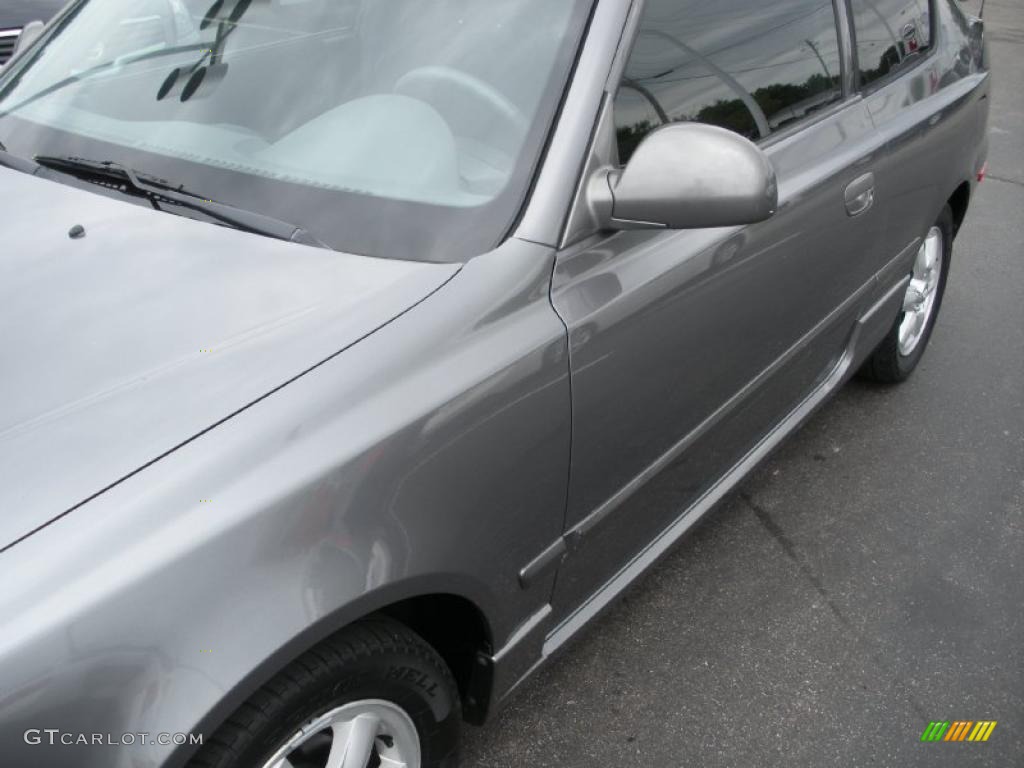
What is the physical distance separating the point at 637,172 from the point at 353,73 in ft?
2.03

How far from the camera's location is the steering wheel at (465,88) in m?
1.65

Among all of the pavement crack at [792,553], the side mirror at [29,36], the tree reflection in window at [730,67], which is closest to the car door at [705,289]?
the tree reflection in window at [730,67]

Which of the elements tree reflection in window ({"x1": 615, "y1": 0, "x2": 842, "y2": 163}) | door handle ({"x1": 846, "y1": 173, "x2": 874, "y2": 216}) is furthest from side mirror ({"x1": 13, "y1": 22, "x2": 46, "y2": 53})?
door handle ({"x1": 846, "y1": 173, "x2": 874, "y2": 216})

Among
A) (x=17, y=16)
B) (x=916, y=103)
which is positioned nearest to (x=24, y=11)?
(x=17, y=16)

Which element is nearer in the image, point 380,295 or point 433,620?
point 380,295

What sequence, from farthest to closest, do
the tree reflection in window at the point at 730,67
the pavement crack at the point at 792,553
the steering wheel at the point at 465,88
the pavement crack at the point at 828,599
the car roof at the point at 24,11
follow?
the car roof at the point at 24,11 < the pavement crack at the point at 792,553 < the pavement crack at the point at 828,599 < the tree reflection in window at the point at 730,67 < the steering wheel at the point at 465,88

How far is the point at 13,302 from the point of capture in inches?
57.7

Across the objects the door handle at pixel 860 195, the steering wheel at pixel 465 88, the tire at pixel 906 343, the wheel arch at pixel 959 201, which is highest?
the steering wheel at pixel 465 88

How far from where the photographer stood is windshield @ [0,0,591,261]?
5.19 feet

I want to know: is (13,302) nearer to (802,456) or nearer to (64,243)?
(64,243)

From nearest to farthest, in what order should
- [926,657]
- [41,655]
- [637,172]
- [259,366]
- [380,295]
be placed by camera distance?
[41,655] < [259,366] < [380,295] < [637,172] < [926,657]

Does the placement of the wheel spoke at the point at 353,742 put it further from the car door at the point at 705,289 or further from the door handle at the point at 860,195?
the door handle at the point at 860,195

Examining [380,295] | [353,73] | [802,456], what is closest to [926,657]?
[802,456]

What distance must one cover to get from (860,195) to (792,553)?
1.01 m
